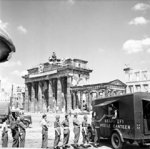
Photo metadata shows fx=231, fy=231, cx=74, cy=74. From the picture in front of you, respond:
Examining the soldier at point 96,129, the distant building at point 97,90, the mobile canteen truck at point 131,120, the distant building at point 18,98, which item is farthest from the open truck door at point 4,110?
the distant building at point 18,98

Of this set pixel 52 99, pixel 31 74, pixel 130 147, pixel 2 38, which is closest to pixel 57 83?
pixel 52 99

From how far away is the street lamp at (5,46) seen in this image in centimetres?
216

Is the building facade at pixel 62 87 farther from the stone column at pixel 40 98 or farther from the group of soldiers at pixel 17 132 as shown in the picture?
the group of soldiers at pixel 17 132

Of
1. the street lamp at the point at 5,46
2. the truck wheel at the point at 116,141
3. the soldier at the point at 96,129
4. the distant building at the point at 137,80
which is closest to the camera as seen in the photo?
the street lamp at the point at 5,46

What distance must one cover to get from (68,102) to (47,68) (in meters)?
12.7

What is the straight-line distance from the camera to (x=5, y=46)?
2412 millimetres

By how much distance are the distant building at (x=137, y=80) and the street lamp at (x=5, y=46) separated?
5208 cm

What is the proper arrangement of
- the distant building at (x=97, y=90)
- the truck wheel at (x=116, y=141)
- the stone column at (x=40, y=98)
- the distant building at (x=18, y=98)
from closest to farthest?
the truck wheel at (x=116, y=141), the distant building at (x=97, y=90), the stone column at (x=40, y=98), the distant building at (x=18, y=98)

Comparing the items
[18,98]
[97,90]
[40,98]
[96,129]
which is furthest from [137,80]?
[18,98]

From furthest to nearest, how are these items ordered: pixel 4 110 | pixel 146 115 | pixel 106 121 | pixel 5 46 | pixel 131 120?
pixel 4 110
pixel 106 121
pixel 146 115
pixel 131 120
pixel 5 46

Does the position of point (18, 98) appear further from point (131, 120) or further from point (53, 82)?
point (131, 120)

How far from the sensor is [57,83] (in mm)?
57219

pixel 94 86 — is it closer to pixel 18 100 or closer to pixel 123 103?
pixel 123 103

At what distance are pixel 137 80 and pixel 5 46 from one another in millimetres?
55439
